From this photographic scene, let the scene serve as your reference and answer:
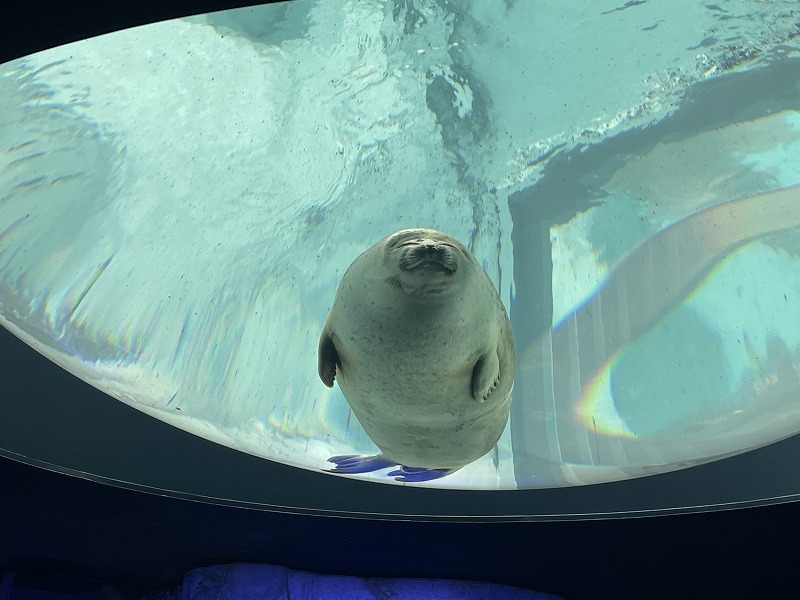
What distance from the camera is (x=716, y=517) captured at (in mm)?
4789

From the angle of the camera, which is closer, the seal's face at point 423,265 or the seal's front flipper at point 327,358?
the seal's face at point 423,265

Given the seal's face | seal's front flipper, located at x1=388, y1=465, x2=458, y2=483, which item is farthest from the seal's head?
seal's front flipper, located at x1=388, y1=465, x2=458, y2=483

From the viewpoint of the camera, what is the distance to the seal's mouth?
8.71 feet

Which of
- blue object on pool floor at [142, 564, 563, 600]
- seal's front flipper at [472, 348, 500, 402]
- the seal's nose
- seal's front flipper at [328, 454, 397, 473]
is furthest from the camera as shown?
blue object on pool floor at [142, 564, 563, 600]

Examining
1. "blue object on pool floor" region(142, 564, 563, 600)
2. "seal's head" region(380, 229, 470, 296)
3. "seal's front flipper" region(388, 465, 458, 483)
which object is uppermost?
"seal's head" region(380, 229, 470, 296)

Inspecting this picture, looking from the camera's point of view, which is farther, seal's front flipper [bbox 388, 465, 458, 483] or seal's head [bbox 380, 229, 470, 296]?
seal's front flipper [bbox 388, 465, 458, 483]

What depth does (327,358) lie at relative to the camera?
3.13 m

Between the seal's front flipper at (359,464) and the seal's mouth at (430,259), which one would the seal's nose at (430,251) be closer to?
the seal's mouth at (430,259)

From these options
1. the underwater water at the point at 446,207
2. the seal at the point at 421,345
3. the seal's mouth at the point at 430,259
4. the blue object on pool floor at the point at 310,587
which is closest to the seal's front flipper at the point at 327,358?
the seal at the point at 421,345

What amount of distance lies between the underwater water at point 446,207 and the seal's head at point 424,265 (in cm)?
218

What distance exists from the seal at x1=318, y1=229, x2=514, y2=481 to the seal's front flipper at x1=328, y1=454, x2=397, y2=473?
115 centimetres

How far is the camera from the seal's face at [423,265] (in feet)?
8.73

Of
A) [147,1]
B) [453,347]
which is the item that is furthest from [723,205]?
[147,1]

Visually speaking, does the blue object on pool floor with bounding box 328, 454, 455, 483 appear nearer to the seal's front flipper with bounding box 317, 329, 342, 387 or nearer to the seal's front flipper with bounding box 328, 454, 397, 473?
the seal's front flipper with bounding box 328, 454, 397, 473
